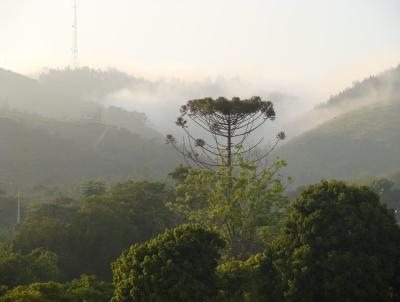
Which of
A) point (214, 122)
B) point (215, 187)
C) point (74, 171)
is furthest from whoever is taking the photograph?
point (74, 171)

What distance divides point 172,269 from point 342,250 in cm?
783

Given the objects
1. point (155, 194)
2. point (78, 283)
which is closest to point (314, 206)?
point (78, 283)

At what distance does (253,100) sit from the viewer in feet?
123

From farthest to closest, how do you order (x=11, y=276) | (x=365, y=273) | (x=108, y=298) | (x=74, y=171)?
(x=74, y=171) < (x=11, y=276) < (x=108, y=298) < (x=365, y=273)

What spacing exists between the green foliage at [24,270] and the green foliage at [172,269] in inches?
404

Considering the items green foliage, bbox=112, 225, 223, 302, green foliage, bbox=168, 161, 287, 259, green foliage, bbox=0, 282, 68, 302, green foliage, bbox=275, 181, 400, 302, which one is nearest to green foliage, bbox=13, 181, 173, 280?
green foliage, bbox=168, 161, 287, 259

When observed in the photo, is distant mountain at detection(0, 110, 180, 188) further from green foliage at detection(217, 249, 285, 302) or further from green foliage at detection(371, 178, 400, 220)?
green foliage at detection(217, 249, 285, 302)

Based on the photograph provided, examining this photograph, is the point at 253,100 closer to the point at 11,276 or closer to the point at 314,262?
the point at 314,262

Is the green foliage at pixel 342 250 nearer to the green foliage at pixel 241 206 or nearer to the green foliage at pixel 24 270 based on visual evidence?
the green foliage at pixel 241 206

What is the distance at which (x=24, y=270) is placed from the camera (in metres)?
34.1

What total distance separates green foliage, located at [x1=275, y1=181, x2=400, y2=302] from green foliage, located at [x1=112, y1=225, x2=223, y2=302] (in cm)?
391

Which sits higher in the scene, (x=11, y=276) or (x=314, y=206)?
(x=314, y=206)

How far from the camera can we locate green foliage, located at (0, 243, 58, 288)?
106ft

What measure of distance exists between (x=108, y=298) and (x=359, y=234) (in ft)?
40.2
